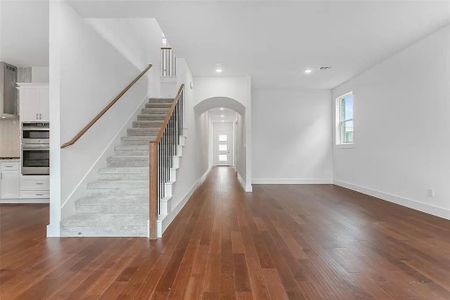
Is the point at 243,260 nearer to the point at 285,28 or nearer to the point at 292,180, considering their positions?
the point at 285,28

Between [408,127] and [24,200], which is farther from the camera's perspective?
[24,200]

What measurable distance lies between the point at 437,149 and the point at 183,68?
4622 millimetres

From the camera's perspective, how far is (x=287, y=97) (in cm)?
839

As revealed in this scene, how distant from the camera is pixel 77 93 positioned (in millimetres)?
3746

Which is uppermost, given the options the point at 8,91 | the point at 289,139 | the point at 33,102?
the point at 8,91

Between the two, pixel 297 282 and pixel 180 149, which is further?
pixel 180 149

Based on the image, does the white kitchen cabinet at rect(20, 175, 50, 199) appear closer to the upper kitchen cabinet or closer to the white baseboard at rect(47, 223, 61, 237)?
the upper kitchen cabinet

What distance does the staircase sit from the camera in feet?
10.9

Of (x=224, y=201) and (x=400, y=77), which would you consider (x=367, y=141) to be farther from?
(x=224, y=201)

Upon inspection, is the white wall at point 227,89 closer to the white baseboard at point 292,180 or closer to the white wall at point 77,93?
the white baseboard at point 292,180

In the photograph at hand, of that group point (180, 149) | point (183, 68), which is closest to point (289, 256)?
point (180, 149)

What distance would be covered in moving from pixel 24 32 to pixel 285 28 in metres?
4.28

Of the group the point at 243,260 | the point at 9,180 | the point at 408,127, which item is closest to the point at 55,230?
the point at 243,260

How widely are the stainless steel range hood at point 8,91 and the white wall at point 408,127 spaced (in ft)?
25.8
